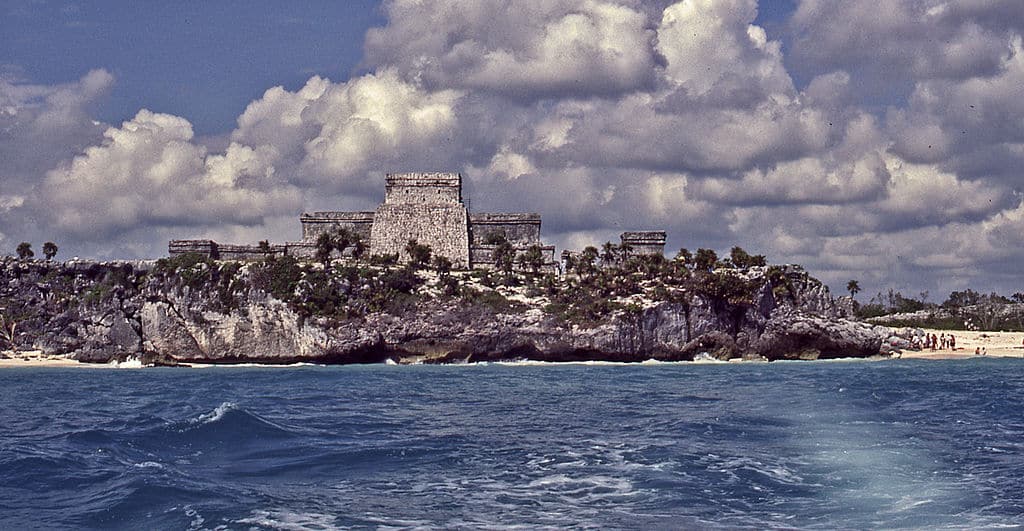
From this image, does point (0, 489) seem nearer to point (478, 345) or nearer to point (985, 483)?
point (985, 483)

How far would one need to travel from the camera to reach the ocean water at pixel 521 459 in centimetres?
1745

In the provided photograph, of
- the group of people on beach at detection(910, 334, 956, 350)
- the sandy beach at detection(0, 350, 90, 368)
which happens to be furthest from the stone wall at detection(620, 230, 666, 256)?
the sandy beach at detection(0, 350, 90, 368)

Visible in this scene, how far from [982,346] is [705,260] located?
1063 inches

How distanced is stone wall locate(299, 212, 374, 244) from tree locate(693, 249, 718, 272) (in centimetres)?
2818

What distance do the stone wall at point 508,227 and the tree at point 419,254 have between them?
371 inches

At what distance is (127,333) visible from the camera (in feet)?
249

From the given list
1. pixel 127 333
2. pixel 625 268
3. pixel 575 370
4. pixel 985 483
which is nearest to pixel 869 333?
pixel 625 268

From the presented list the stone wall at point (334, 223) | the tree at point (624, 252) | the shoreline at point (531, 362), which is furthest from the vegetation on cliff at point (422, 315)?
the stone wall at point (334, 223)

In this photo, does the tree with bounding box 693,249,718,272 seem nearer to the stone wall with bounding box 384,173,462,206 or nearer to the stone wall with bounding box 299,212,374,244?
the stone wall with bounding box 384,173,462,206

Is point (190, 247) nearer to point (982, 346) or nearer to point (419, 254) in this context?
point (419, 254)

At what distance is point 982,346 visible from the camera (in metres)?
88.1

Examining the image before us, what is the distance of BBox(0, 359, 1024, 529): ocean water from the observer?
17.5 metres

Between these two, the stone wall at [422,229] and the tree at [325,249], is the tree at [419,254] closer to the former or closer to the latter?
the stone wall at [422,229]

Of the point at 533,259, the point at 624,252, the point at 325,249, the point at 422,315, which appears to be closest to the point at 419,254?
the point at 325,249
